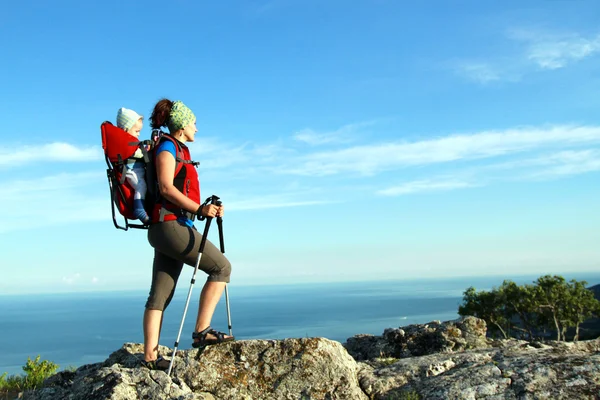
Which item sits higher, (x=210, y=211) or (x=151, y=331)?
(x=210, y=211)

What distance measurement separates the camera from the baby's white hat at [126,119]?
6.28 m

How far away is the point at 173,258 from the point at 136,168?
1262 millimetres

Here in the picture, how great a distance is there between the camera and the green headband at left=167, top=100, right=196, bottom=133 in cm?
653

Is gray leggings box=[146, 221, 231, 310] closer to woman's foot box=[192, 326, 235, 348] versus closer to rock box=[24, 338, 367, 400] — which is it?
woman's foot box=[192, 326, 235, 348]

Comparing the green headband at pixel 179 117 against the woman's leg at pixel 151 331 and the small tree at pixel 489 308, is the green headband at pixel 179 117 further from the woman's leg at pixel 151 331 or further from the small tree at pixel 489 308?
the small tree at pixel 489 308

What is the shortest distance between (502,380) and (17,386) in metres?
8.58

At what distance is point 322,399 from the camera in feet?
19.9

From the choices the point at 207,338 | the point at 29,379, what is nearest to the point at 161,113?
the point at 207,338

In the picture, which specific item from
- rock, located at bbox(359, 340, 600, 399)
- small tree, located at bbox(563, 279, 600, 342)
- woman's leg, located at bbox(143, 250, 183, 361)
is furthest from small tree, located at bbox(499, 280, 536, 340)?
woman's leg, located at bbox(143, 250, 183, 361)

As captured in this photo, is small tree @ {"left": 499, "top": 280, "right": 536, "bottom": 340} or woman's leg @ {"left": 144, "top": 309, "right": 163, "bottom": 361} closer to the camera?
woman's leg @ {"left": 144, "top": 309, "right": 163, "bottom": 361}

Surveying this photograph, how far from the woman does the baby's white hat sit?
38cm

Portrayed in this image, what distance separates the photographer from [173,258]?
657 centimetres

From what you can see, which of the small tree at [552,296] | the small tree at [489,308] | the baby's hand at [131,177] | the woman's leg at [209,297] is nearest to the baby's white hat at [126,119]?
the baby's hand at [131,177]

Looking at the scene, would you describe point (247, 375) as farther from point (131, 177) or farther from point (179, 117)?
point (179, 117)
